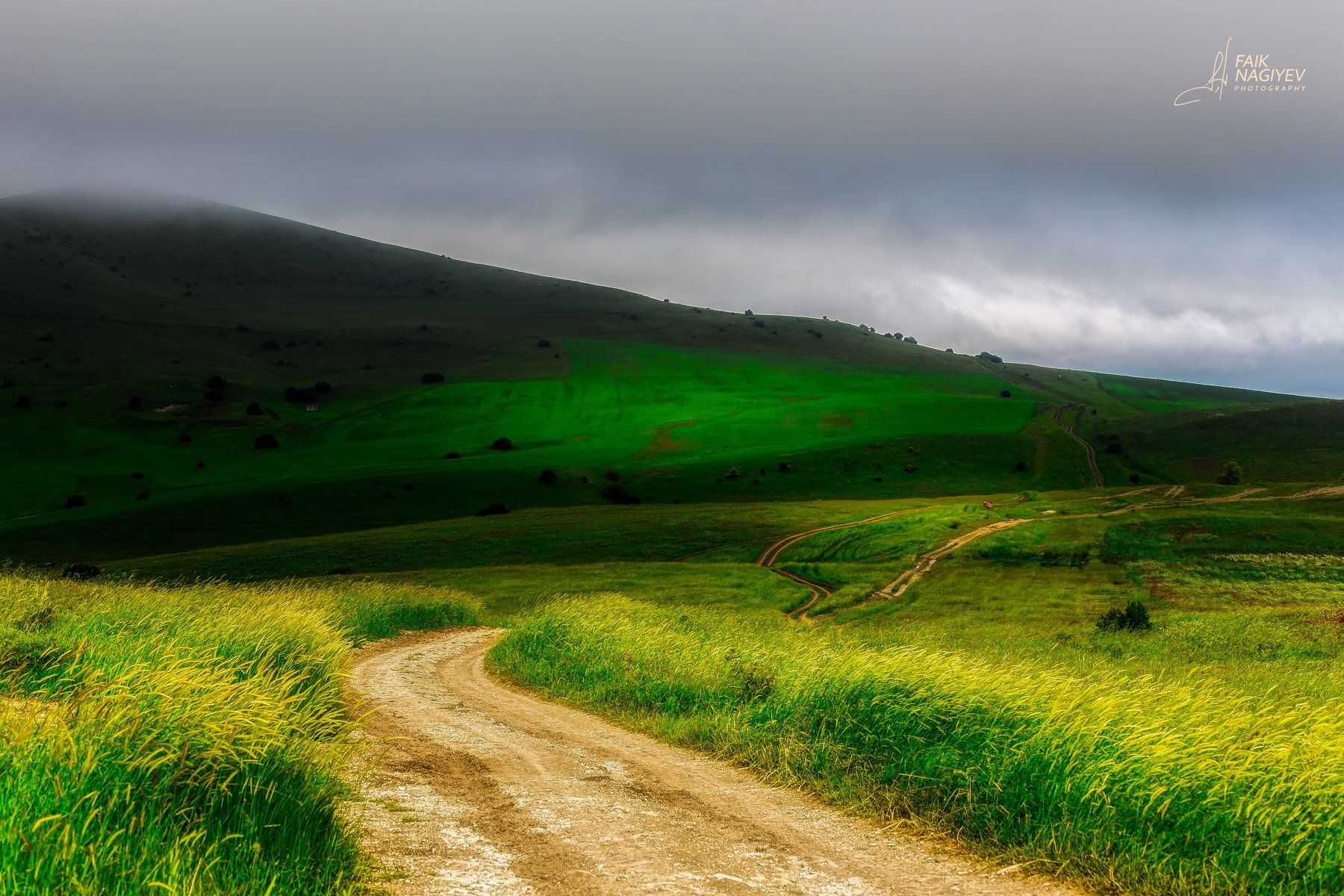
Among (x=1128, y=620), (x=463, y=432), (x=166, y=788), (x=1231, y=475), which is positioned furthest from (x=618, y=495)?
(x=166, y=788)

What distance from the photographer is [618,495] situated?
9762cm

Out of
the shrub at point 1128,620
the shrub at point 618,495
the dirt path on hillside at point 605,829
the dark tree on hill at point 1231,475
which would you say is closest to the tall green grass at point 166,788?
the dirt path on hillside at point 605,829

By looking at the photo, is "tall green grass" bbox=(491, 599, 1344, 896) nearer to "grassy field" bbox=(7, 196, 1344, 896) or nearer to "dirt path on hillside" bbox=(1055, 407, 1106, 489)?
"grassy field" bbox=(7, 196, 1344, 896)

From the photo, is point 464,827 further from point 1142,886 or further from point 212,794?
point 1142,886

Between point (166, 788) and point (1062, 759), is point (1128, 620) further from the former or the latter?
point (166, 788)

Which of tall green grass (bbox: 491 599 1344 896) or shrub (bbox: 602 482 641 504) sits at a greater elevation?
tall green grass (bbox: 491 599 1344 896)

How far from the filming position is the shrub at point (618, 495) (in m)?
96.2

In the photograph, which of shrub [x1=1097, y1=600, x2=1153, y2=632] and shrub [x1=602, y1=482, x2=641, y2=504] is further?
shrub [x1=602, y1=482, x2=641, y2=504]

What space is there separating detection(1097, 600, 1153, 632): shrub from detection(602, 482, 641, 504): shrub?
6380 centimetres

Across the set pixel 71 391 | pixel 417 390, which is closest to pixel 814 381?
pixel 417 390

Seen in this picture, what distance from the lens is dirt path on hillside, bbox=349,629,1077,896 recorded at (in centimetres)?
701

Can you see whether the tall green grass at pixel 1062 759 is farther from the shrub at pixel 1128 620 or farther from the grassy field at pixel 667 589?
the shrub at pixel 1128 620

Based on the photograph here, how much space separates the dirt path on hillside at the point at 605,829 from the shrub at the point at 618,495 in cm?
8291

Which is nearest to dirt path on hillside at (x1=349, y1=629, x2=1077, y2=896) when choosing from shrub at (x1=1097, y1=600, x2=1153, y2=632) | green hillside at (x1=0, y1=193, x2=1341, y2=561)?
shrub at (x1=1097, y1=600, x2=1153, y2=632)
